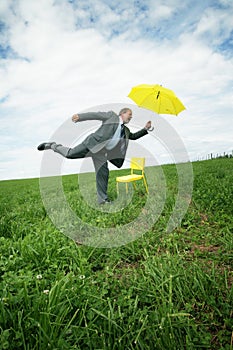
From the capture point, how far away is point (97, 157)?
6.41m

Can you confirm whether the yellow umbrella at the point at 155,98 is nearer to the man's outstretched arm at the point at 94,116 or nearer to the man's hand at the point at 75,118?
the man's outstretched arm at the point at 94,116

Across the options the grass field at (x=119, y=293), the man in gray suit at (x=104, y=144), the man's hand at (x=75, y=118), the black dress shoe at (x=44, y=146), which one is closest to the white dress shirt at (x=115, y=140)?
the man in gray suit at (x=104, y=144)

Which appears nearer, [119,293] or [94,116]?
[119,293]

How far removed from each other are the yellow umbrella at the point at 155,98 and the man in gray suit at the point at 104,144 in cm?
46

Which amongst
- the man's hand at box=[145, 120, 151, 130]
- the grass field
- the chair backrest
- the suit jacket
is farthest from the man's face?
the grass field

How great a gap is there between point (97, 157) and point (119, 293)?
4020 millimetres

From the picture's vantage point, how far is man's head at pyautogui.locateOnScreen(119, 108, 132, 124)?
5.73 m

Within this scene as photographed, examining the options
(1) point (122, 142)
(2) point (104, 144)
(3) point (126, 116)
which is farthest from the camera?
(1) point (122, 142)

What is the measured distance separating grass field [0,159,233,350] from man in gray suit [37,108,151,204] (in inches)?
87.4

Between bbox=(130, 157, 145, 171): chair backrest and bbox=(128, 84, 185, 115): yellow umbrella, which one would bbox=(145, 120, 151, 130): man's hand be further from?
bbox=(130, 157, 145, 171): chair backrest

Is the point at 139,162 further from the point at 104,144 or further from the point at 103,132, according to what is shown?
the point at 103,132

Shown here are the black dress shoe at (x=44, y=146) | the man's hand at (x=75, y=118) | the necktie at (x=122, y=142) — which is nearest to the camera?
the man's hand at (x=75, y=118)

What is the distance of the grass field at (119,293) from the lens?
2.03m

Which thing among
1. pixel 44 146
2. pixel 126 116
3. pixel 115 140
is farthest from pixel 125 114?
pixel 44 146
